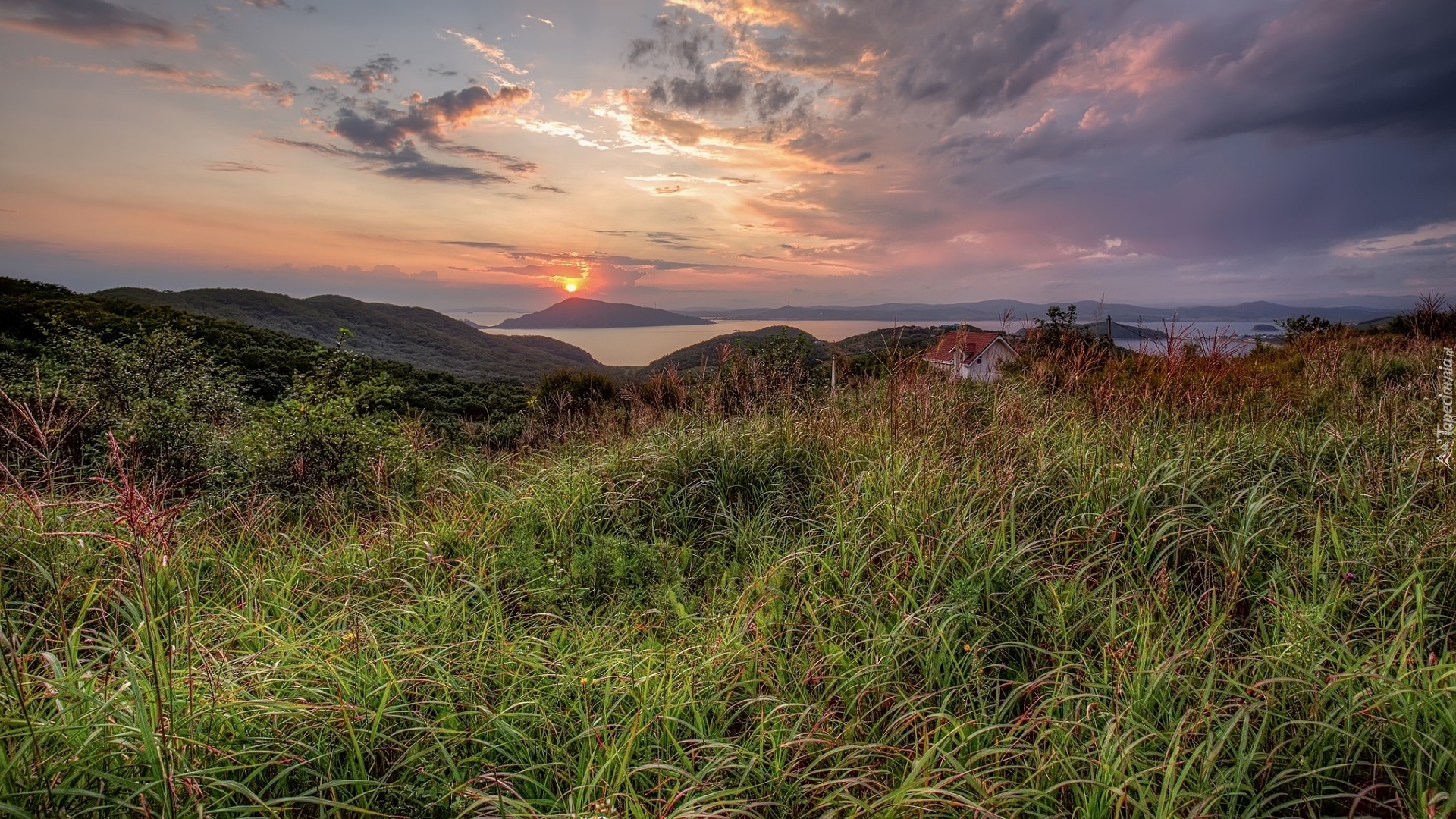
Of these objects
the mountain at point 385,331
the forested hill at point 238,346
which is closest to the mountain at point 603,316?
the mountain at point 385,331

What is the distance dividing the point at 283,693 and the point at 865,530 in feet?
9.80

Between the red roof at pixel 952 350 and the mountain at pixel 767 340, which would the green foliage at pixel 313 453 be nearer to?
the red roof at pixel 952 350

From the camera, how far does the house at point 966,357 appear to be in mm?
6469

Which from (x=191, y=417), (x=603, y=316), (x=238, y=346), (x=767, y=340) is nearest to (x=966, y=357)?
(x=191, y=417)

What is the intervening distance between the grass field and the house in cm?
126

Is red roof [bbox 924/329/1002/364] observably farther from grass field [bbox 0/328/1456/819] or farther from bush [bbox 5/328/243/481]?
bush [bbox 5/328/243/481]

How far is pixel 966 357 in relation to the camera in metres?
6.82

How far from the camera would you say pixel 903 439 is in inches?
189

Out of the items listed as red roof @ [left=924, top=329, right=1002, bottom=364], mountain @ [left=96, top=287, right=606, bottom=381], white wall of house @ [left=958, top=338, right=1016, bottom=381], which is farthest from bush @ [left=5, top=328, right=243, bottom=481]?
mountain @ [left=96, top=287, right=606, bottom=381]

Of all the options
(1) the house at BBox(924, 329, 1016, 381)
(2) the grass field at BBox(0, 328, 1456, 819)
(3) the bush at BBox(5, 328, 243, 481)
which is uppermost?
(1) the house at BBox(924, 329, 1016, 381)

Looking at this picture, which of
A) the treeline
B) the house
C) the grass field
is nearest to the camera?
the grass field

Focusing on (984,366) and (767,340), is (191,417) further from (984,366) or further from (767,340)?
(767,340)

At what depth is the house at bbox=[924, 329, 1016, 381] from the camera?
6469 mm

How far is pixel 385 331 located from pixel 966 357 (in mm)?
86732
